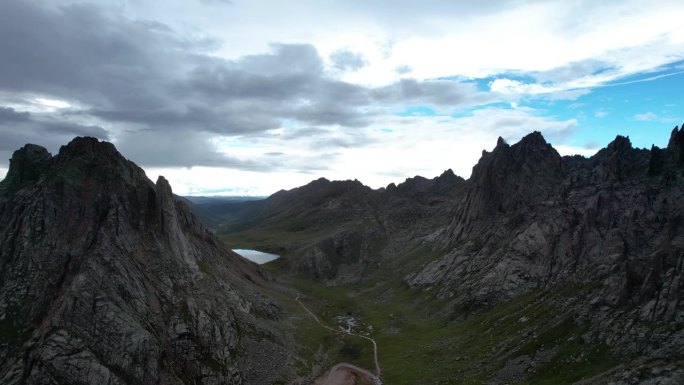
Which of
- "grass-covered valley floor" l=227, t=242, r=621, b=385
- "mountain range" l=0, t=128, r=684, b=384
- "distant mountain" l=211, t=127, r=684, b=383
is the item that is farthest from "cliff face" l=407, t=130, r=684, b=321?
"grass-covered valley floor" l=227, t=242, r=621, b=385

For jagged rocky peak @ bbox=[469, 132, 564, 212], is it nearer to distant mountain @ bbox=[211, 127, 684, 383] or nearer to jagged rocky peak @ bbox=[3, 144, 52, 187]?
distant mountain @ bbox=[211, 127, 684, 383]

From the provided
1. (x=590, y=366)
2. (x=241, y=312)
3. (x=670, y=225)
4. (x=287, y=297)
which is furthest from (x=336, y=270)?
(x=590, y=366)

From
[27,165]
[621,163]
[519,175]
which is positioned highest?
[621,163]

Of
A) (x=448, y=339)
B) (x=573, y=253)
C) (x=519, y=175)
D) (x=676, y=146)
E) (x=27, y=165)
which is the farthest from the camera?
(x=519, y=175)

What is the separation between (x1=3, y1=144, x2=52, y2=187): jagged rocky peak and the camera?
286 feet

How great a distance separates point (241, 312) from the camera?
9775cm

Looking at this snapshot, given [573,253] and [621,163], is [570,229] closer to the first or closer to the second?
[573,253]

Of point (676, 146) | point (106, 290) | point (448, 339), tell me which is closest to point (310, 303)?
point (448, 339)

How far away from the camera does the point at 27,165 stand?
87.3m

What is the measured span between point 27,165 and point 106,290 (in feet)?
106

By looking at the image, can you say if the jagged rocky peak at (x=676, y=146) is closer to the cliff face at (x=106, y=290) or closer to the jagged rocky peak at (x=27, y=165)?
the cliff face at (x=106, y=290)

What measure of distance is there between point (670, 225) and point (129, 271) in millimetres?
105373

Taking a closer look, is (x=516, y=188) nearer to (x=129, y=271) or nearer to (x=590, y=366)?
(x=590, y=366)

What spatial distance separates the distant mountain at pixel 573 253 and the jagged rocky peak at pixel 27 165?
8586 centimetres
